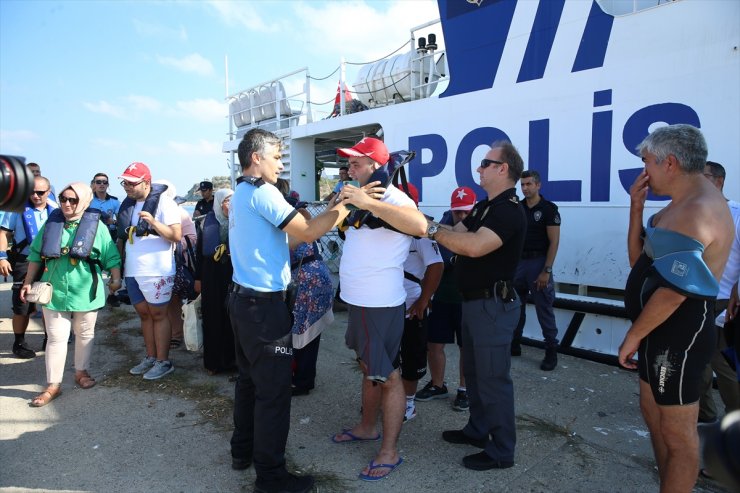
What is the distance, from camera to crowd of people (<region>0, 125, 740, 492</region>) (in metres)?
2.14

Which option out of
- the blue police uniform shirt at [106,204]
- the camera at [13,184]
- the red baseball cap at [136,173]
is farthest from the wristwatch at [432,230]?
the blue police uniform shirt at [106,204]

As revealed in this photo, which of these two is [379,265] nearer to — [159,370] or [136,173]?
[136,173]

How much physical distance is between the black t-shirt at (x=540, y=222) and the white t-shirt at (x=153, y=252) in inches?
127

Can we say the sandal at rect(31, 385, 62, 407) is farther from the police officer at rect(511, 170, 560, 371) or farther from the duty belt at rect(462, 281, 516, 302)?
the police officer at rect(511, 170, 560, 371)

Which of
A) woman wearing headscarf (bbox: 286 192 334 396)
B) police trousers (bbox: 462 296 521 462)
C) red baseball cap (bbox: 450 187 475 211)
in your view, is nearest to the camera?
police trousers (bbox: 462 296 521 462)

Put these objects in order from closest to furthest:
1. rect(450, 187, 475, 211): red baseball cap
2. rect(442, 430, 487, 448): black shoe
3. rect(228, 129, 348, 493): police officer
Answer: rect(228, 129, 348, 493): police officer < rect(442, 430, 487, 448): black shoe < rect(450, 187, 475, 211): red baseball cap

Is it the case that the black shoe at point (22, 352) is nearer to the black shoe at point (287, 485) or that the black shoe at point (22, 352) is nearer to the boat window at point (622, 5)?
the black shoe at point (287, 485)

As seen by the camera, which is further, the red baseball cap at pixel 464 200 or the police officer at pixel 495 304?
the red baseball cap at pixel 464 200

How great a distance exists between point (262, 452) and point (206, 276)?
2198 millimetres

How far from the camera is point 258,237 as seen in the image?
2551 millimetres

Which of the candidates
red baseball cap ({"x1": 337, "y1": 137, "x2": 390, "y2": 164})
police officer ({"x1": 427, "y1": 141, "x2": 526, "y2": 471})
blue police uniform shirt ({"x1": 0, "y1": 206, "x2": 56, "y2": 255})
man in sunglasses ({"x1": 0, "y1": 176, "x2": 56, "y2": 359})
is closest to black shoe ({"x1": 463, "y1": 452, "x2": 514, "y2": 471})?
police officer ({"x1": 427, "y1": 141, "x2": 526, "y2": 471})

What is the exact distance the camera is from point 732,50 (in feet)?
13.1

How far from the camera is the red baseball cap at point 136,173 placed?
4051 millimetres

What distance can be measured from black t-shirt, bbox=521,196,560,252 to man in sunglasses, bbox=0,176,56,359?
4935mm
